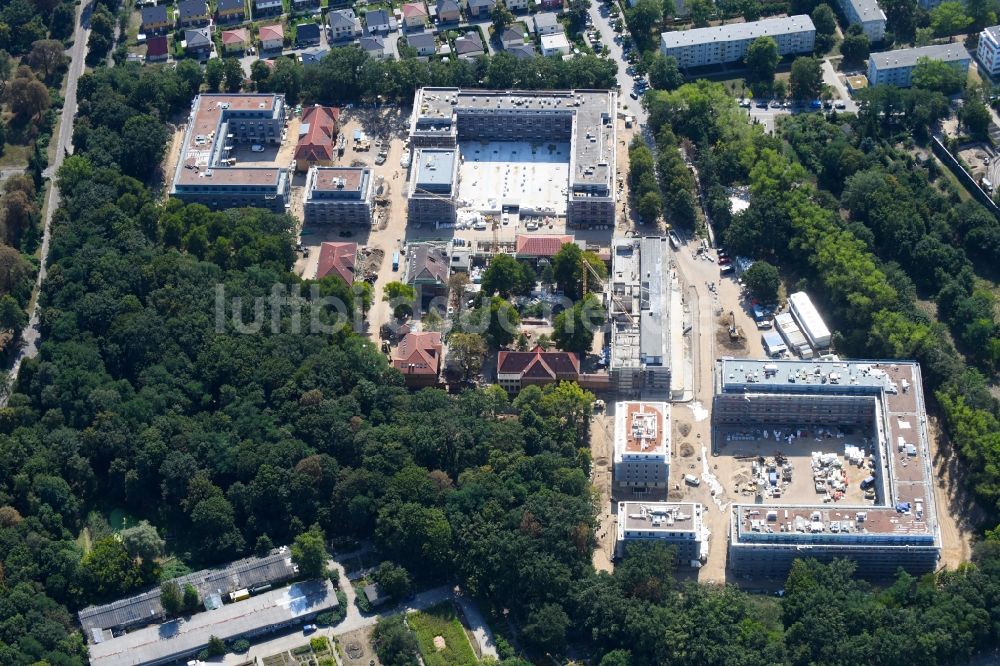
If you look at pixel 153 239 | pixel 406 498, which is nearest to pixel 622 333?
pixel 406 498

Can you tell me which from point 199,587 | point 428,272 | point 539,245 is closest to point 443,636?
point 199,587

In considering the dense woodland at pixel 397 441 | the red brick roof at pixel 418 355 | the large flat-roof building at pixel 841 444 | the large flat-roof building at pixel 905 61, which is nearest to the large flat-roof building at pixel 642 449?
the dense woodland at pixel 397 441

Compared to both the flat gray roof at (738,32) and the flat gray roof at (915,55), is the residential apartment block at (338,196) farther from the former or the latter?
the flat gray roof at (915,55)

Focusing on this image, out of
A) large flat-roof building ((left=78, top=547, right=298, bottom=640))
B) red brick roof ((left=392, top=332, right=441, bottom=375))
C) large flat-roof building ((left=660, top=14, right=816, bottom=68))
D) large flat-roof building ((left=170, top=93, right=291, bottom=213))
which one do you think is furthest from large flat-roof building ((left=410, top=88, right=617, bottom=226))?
large flat-roof building ((left=78, top=547, right=298, bottom=640))

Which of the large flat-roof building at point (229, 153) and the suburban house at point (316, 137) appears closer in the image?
the large flat-roof building at point (229, 153)

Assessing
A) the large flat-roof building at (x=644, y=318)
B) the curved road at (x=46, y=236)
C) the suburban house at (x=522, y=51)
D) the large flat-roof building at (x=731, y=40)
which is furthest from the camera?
the suburban house at (x=522, y=51)

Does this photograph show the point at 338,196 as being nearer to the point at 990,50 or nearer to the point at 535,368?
the point at 535,368

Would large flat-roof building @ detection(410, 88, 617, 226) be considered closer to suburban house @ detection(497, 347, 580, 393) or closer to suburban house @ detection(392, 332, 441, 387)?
suburban house @ detection(392, 332, 441, 387)
